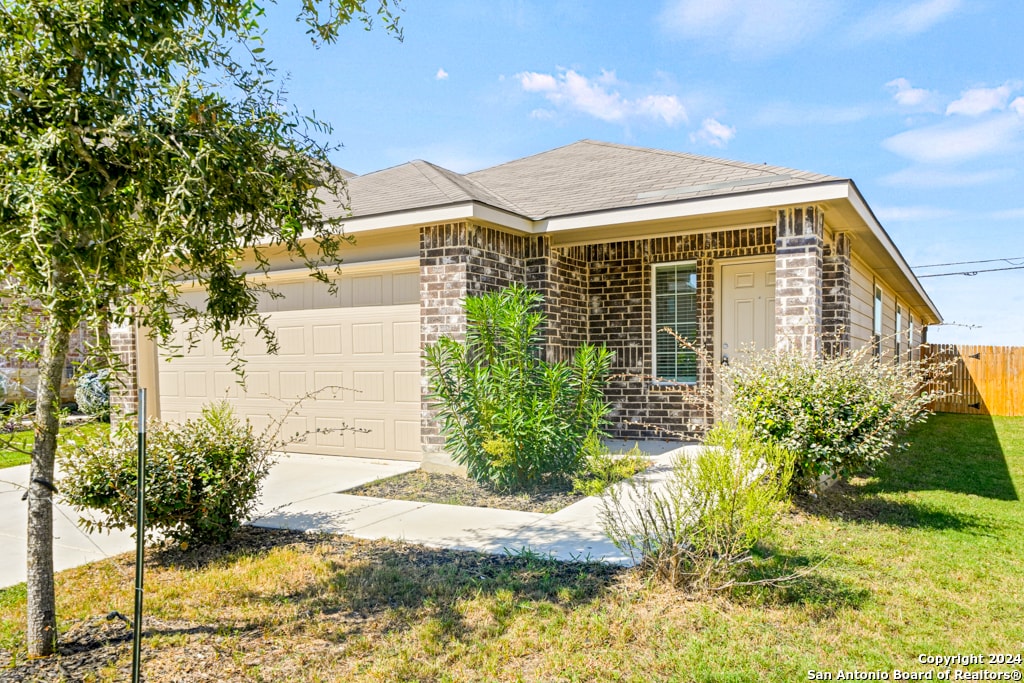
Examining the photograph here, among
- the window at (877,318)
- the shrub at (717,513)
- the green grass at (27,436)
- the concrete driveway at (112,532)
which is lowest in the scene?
the concrete driveway at (112,532)

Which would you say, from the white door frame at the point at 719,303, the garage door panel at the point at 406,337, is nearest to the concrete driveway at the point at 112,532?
the garage door panel at the point at 406,337

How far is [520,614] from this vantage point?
3.54m

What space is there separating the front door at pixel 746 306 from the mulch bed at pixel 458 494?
3.89 metres

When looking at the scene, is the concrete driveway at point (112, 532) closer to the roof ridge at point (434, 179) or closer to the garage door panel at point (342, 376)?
the garage door panel at point (342, 376)

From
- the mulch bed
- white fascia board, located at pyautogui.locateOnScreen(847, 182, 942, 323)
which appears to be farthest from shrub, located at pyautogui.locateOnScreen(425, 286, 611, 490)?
white fascia board, located at pyautogui.locateOnScreen(847, 182, 942, 323)

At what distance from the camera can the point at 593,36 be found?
966 centimetres

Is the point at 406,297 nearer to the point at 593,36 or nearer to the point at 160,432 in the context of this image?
the point at 160,432

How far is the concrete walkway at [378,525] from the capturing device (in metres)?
4.79

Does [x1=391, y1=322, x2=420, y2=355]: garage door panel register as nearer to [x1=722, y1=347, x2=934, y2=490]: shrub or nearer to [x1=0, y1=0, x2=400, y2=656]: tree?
[x1=722, y1=347, x2=934, y2=490]: shrub

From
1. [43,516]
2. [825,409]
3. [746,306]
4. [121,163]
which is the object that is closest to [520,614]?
[43,516]

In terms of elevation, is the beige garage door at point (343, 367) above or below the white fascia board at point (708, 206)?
below

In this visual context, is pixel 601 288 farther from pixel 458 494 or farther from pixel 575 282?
pixel 458 494

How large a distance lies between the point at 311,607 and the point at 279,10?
345cm

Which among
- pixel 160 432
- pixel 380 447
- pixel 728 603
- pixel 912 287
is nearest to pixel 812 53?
pixel 912 287
